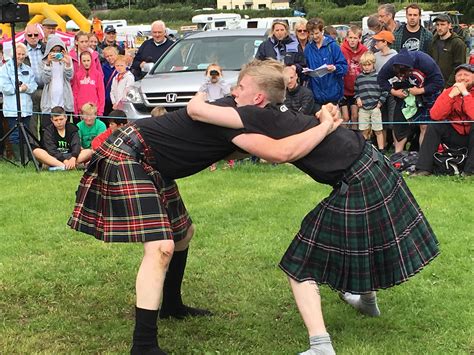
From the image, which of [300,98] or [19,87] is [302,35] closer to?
[300,98]

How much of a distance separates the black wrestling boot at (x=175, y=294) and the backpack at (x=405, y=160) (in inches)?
182

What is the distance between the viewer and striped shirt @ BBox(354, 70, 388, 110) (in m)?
8.82

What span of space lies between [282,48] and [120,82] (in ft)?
7.62

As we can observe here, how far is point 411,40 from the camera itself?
29.7 feet

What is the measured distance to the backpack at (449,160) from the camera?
7648 mm

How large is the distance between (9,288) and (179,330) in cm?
128

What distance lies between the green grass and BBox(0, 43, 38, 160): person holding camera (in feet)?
9.84

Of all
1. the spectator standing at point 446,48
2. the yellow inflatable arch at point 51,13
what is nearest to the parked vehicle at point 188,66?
the spectator standing at point 446,48

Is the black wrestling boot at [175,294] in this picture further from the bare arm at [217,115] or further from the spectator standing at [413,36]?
the spectator standing at [413,36]

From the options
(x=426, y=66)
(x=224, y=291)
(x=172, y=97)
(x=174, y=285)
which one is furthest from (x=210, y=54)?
(x=174, y=285)

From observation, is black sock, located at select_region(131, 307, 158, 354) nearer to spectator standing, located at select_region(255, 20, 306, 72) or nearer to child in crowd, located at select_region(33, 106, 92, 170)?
child in crowd, located at select_region(33, 106, 92, 170)

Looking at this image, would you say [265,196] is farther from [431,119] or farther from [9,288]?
[9,288]

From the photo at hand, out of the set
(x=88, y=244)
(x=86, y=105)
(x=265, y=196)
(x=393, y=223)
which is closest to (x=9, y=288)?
(x=88, y=244)

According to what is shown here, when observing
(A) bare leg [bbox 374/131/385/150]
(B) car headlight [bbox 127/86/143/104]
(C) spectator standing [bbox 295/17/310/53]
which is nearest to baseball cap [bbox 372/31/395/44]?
(C) spectator standing [bbox 295/17/310/53]
